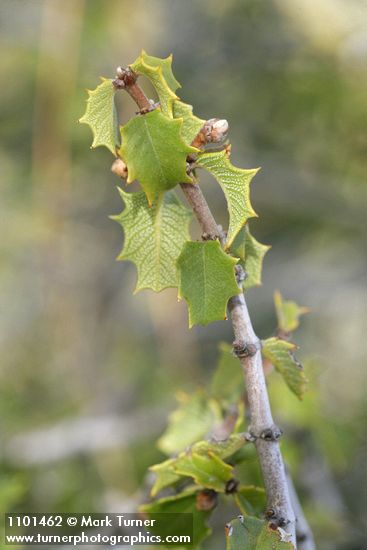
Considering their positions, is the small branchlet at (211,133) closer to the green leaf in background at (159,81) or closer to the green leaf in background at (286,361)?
the green leaf in background at (159,81)

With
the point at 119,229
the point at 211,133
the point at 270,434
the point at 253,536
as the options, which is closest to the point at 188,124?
the point at 211,133

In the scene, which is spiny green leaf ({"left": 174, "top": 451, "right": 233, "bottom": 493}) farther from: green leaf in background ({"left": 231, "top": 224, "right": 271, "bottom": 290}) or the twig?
green leaf in background ({"left": 231, "top": 224, "right": 271, "bottom": 290})

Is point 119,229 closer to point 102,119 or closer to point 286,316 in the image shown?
point 286,316

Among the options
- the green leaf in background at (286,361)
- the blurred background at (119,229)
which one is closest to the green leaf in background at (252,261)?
the green leaf in background at (286,361)

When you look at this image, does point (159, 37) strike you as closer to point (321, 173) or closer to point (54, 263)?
point (321, 173)

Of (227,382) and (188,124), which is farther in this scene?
(227,382)

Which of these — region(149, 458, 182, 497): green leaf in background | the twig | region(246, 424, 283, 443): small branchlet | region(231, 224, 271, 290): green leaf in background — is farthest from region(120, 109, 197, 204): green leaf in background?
region(149, 458, 182, 497): green leaf in background
